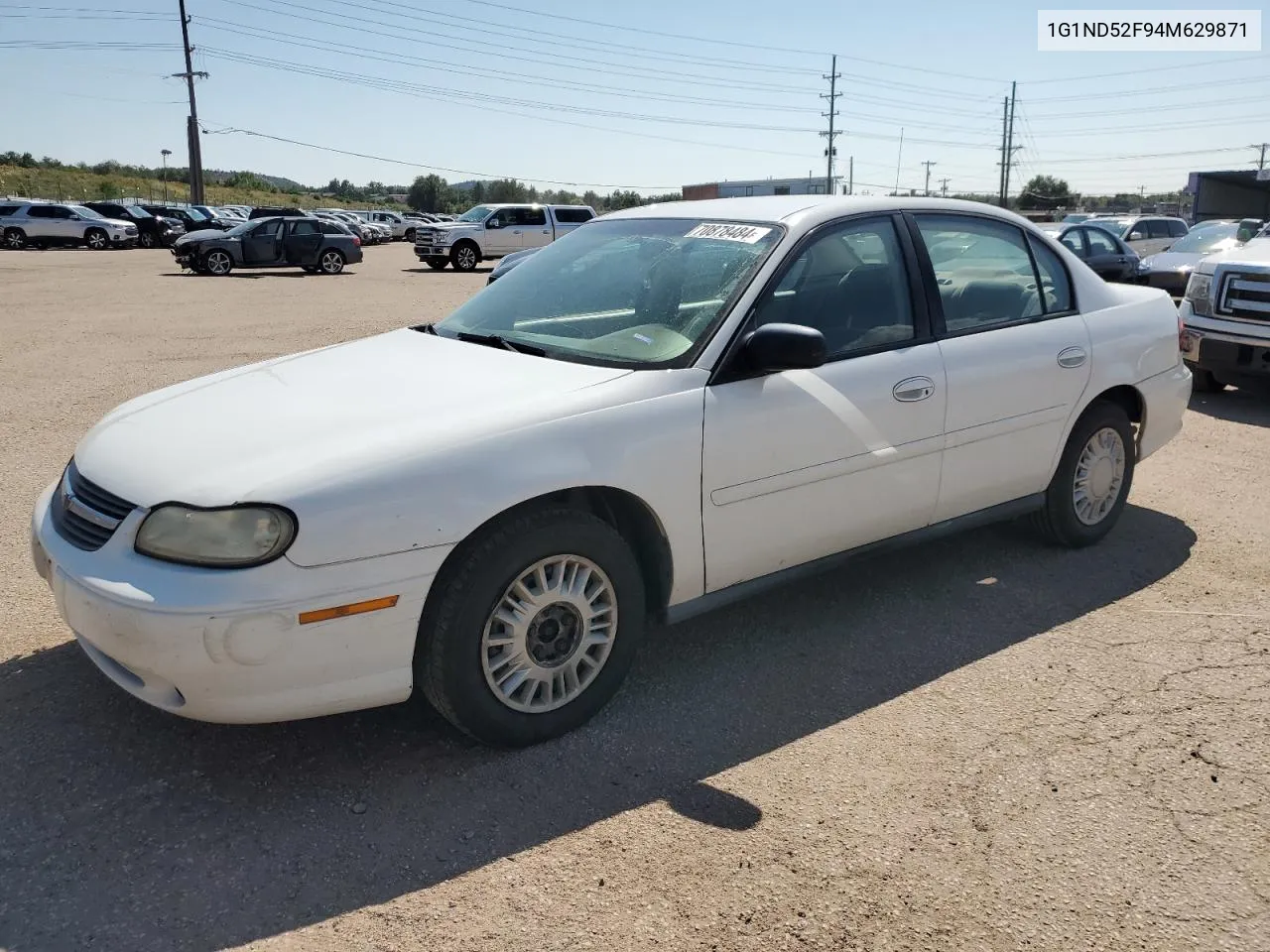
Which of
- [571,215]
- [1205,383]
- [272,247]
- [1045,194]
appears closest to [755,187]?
[571,215]

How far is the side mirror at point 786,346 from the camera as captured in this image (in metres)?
3.35

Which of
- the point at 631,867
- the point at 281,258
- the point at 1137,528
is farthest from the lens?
the point at 281,258

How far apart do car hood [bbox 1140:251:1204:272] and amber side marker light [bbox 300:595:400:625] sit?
15258 millimetres

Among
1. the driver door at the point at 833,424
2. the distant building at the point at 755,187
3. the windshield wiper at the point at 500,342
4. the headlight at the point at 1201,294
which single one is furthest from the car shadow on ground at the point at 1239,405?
the distant building at the point at 755,187

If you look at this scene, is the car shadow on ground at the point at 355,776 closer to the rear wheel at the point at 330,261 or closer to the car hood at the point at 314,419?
the car hood at the point at 314,419

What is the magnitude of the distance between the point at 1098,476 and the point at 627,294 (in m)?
2.61

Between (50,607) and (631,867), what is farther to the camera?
(50,607)

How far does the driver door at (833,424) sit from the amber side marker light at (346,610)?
1.12 m

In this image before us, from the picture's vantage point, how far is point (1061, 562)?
488 cm

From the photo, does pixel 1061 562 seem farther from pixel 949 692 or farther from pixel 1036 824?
pixel 1036 824

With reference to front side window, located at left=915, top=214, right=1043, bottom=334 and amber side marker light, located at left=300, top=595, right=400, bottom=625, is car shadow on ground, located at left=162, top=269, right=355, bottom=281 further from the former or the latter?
amber side marker light, located at left=300, top=595, right=400, bottom=625

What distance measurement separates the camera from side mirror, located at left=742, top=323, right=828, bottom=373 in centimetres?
335

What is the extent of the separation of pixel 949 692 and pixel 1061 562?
5.24 feet

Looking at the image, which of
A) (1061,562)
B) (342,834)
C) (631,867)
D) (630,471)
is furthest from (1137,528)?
(342,834)
